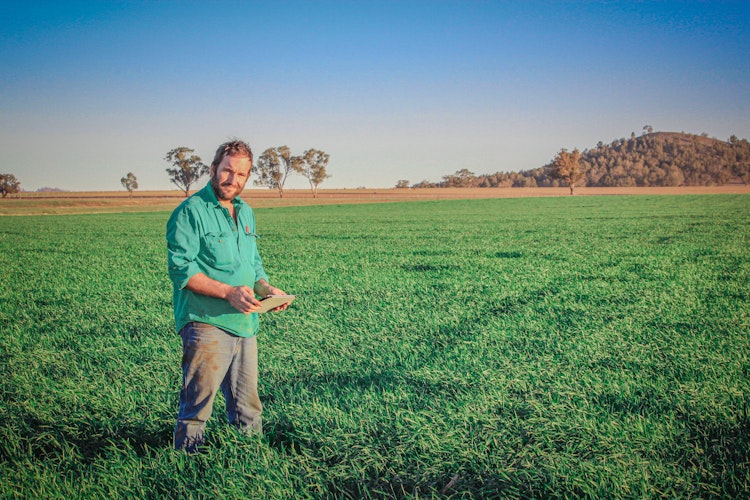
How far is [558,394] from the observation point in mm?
3881

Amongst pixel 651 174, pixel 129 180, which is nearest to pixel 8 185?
pixel 129 180

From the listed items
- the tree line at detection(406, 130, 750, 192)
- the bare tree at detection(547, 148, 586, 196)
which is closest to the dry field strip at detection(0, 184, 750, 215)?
the bare tree at detection(547, 148, 586, 196)

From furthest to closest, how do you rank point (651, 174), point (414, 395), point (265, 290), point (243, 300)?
point (651, 174)
point (414, 395)
point (265, 290)
point (243, 300)

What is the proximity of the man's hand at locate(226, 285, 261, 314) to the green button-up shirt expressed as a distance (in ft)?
0.54

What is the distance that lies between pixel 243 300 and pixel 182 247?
17.5 inches

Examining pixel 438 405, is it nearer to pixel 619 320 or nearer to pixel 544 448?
pixel 544 448

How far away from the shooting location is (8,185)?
122375mm

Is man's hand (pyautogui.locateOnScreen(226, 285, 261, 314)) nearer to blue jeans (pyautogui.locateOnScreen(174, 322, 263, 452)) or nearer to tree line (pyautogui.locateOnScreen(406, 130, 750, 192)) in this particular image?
blue jeans (pyautogui.locateOnScreen(174, 322, 263, 452))

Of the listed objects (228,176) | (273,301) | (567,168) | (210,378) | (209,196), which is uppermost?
(567,168)

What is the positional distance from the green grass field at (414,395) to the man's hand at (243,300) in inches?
40.4

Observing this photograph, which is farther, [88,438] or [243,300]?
[88,438]

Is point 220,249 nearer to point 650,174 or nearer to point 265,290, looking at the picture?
point 265,290

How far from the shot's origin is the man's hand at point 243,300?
8.36 ft

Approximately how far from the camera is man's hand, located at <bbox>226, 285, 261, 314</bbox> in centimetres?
255
